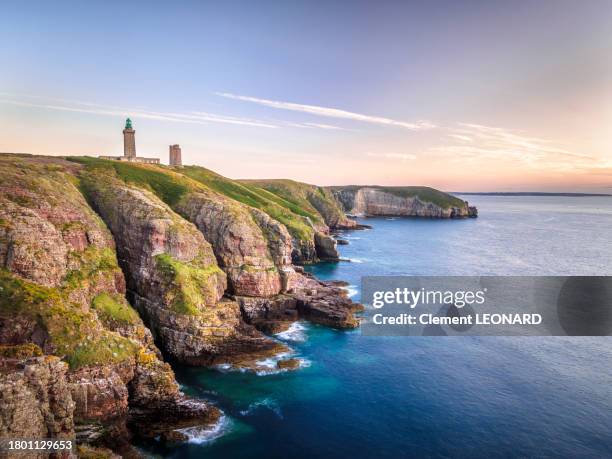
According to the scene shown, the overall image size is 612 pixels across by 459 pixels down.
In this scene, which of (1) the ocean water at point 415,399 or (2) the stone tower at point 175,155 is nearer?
(1) the ocean water at point 415,399

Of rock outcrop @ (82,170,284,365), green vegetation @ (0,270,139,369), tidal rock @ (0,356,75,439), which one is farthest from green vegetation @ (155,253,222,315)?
tidal rock @ (0,356,75,439)

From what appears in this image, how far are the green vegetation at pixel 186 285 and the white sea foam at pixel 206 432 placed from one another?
18457 mm

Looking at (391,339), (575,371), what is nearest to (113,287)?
(391,339)

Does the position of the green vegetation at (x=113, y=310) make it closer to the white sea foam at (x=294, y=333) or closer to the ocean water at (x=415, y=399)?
the ocean water at (x=415, y=399)

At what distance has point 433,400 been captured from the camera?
44656 millimetres

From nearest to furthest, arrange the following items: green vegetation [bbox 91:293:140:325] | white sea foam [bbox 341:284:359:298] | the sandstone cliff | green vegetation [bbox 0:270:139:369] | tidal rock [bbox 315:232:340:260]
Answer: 1. the sandstone cliff
2. green vegetation [bbox 0:270:139:369]
3. green vegetation [bbox 91:293:140:325]
4. white sea foam [bbox 341:284:359:298]
5. tidal rock [bbox 315:232:340:260]

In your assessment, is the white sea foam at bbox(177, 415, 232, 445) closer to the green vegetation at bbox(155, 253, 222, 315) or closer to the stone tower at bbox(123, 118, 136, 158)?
the green vegetation at bbox(155, 253, 222, 315)

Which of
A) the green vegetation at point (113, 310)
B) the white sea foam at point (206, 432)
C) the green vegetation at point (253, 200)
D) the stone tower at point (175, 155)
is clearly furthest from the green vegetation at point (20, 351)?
the stone tower at point (175, 155)

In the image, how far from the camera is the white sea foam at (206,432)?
3641 cm

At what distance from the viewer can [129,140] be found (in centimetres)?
10938

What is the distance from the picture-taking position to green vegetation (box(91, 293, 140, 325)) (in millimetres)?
48406

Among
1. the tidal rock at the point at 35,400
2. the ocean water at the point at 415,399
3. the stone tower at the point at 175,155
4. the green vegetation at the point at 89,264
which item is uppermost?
the stone tower at the point at 175,155

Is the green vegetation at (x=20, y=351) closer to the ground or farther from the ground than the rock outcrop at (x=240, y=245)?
closer to the ground

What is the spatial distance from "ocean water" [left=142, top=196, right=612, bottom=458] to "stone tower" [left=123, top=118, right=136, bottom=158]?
247 feet
